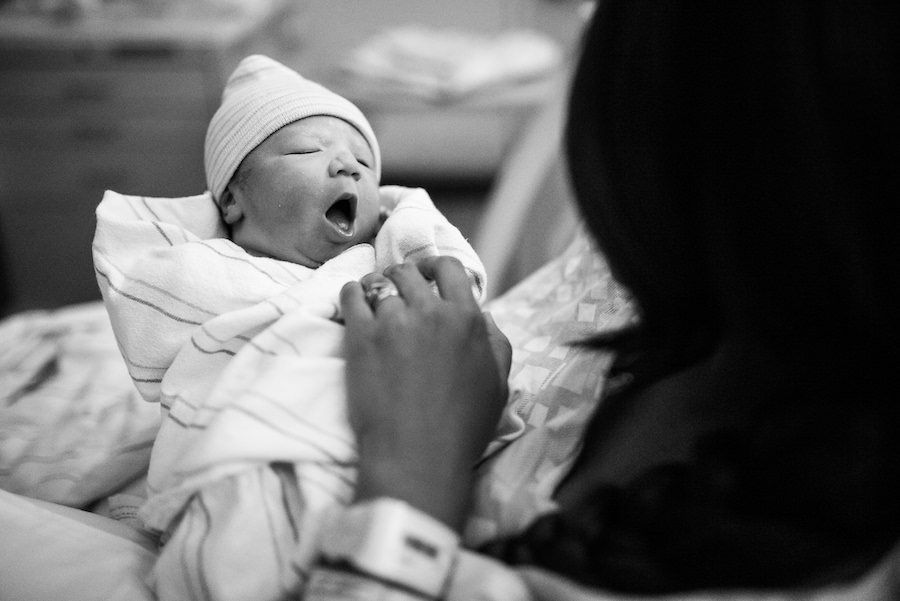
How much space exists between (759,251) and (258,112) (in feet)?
1.60

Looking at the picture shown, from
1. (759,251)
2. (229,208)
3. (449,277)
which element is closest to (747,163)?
(759,251)

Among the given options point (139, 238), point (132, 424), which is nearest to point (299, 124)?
point (139, 238)

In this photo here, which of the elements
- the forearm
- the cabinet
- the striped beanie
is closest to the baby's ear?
the striped beanie

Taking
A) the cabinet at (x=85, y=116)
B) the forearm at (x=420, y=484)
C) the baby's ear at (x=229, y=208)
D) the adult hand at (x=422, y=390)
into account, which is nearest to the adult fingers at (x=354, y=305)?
the adult hand at (x=422, y=390)

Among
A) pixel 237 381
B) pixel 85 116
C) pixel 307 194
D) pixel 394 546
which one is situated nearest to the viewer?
pixel 394 546

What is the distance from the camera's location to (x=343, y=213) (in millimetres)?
784

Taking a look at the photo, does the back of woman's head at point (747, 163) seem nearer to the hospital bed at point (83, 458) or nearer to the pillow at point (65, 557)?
the hospital bed at point (83, 458)

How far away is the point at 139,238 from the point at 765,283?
1.79 ft

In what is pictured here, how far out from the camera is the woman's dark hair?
0.49m

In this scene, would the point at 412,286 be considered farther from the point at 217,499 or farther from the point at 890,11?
the point at 890,11

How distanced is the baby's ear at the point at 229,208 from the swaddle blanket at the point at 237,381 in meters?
0.04

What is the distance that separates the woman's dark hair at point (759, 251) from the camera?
0.49 m

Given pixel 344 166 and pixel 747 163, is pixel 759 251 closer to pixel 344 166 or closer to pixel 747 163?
pixel 747 163

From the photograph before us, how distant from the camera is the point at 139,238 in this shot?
77 centimetres
